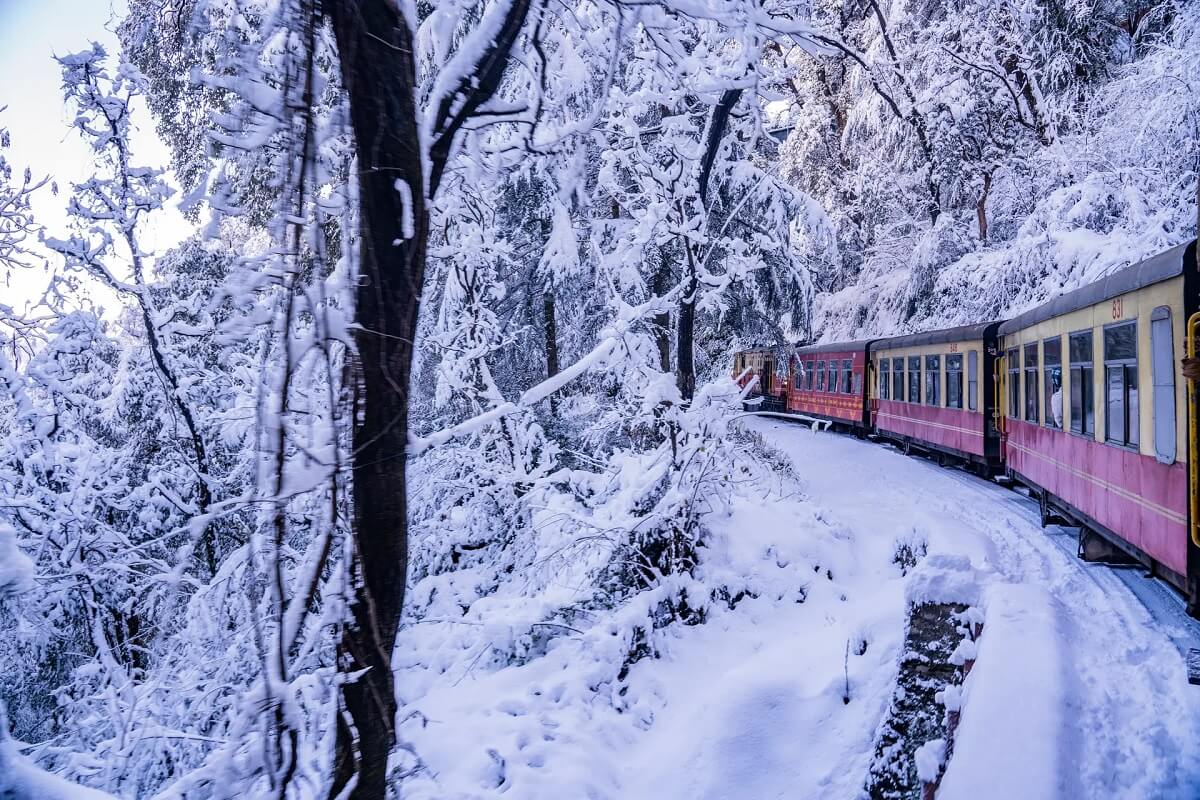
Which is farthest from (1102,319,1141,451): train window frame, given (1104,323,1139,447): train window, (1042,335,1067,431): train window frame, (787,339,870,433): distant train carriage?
(787,339,870,433): distant train carriage

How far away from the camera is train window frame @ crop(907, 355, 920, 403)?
17.5 m

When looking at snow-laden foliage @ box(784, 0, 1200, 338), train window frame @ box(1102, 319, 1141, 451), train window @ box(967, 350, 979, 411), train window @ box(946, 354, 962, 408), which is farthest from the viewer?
train window @ box(946, 354, 962, 408)

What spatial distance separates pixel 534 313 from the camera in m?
13.1

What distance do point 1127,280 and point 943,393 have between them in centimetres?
910

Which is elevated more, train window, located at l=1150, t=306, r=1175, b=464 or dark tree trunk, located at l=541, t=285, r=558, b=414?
dark tree trunk, located at l=541, t=285, r=558, b=414

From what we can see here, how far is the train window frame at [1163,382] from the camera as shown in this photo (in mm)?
6172

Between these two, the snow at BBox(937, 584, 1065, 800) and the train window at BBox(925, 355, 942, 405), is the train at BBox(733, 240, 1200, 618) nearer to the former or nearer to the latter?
the train window at BBox(925, 355, 942, 405)

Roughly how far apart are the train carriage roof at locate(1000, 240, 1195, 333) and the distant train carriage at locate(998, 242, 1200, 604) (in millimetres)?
14

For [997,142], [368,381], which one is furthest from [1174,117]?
[368,381]

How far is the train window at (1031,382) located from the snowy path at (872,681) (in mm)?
1947

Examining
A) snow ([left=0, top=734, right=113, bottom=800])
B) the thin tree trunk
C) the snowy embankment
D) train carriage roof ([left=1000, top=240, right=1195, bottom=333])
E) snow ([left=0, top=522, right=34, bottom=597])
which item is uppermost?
the thin tree trunk

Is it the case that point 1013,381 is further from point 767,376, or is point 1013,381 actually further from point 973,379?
point 767,376

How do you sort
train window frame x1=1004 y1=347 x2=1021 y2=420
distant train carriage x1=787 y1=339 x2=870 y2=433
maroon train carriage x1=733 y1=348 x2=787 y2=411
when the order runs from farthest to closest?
maroon train carriage x1=733 y1=348 x2=787 y2=411 < distant train carriage x1=787 y1=339 x2=870 y2=433 < train window frame x1=1004 y1=347 x2=1021 y2=420

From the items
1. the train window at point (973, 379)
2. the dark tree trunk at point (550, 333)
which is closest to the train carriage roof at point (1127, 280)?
the train window at point (973, 379)
